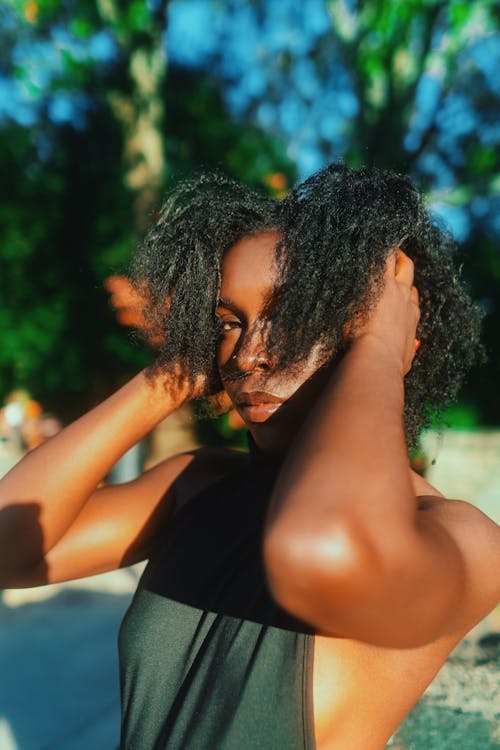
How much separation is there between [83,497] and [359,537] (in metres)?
0.94

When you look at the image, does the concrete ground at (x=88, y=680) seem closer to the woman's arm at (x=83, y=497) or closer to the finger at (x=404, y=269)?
the finger at (x=404, y=269)

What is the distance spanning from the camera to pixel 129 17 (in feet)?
29.7

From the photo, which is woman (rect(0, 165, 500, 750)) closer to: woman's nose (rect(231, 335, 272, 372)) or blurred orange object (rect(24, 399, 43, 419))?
woman's nose (rect(231, 335, 272, 372))

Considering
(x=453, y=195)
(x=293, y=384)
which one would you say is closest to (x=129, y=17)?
(x=453, y=195)

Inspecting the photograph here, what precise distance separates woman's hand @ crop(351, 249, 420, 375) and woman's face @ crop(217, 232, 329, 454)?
0.48 feet

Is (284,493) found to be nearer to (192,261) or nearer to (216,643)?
(216,643)

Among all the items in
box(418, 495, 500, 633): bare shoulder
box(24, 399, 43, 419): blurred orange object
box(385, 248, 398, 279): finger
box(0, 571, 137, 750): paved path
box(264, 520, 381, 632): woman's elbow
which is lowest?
box(0, 571, 137, 750): paved path

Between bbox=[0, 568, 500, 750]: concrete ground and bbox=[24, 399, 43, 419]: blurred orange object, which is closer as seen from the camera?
bbox=[0, 568, 500, 750]: concrete ground

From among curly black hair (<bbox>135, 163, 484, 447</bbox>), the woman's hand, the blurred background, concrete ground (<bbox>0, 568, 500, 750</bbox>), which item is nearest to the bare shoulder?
the woman's hand

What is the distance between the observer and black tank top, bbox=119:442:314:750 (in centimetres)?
131

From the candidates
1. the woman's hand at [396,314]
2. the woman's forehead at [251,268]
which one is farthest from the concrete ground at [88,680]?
the woman's forehead at [251,268]

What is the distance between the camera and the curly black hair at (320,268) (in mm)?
1448

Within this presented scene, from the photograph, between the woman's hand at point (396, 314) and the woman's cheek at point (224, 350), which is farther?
the woman's cheek at point (224, 350)

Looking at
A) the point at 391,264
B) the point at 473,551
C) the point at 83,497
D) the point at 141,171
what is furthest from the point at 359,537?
the point at 141,171
